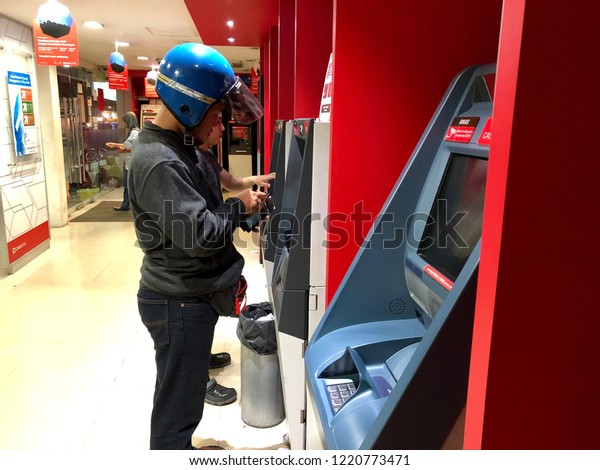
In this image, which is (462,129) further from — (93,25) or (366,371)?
(93,25)

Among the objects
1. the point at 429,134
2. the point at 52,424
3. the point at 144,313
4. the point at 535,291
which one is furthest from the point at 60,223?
the point at 535,291

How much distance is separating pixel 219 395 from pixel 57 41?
4449mm

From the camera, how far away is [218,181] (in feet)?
7.45

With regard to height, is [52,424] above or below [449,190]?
below

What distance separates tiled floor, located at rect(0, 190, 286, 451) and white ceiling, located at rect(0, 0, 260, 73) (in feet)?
9.96

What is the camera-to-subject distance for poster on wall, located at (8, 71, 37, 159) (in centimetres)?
551

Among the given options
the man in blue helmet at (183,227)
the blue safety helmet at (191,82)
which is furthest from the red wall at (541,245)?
the blue safety helmet at (191,82)

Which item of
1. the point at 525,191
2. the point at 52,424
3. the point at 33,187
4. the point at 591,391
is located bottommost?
the point at 52,424

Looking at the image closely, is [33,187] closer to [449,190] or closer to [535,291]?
[449,190]

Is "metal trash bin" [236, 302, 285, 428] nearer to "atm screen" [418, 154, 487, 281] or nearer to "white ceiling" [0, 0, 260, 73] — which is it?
"atm screen" [418, 154, 487, 281]

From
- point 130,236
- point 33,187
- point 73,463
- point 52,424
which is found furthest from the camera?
point 130,236

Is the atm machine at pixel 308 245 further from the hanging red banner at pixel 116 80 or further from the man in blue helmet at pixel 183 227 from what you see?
the hanging red banner at pixel 116 80

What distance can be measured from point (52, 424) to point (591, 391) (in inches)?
113

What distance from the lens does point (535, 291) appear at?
1.86 ft
